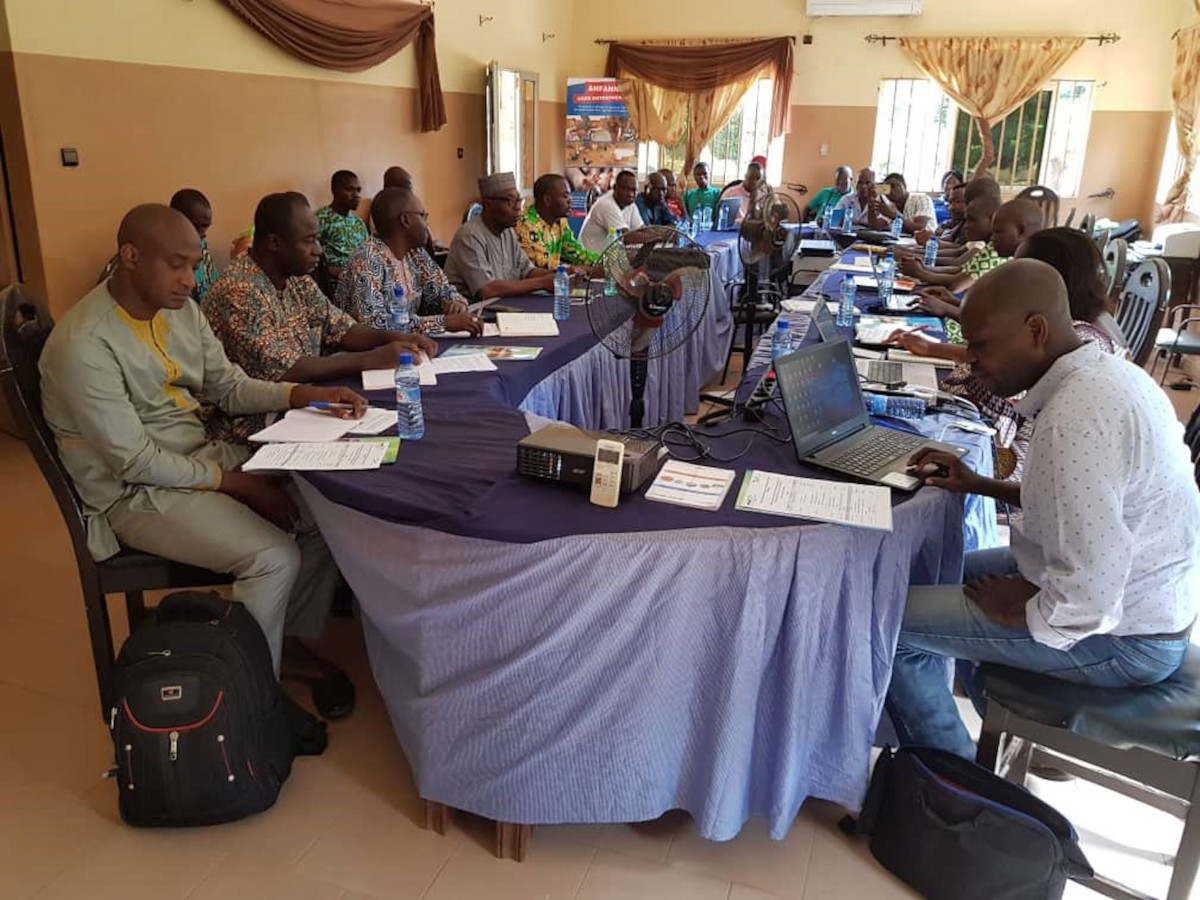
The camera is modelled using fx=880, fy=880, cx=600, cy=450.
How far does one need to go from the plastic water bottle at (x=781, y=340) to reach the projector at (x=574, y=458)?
1070mm

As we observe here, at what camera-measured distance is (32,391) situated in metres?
1.93

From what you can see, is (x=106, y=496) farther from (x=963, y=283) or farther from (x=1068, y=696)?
(x=963, y=283)

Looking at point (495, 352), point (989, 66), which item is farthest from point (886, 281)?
point (989, 66)

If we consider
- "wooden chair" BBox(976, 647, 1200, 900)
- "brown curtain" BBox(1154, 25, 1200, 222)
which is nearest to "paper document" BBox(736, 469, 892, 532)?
"wooden chair" BBox(976, 647, 1200, 900)

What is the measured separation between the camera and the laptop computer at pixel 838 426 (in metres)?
1.92

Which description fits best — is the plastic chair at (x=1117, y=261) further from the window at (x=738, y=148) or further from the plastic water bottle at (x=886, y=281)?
the window at (x=738, y=148)

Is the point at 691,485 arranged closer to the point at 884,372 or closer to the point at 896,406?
the point at 896,406

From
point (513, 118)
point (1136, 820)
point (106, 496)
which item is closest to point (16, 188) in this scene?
point (106, 496)

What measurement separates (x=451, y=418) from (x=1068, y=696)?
1.50 m

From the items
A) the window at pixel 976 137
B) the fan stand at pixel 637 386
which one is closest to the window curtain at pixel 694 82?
the window at pixel 976 137

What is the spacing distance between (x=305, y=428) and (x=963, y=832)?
169 cm

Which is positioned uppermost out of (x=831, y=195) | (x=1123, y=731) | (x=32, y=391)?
(x=831, y=195)

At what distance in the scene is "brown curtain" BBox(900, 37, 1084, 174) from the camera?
349 inches

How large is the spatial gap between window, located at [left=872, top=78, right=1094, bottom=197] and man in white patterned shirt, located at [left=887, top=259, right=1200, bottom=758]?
8989 millimetres
